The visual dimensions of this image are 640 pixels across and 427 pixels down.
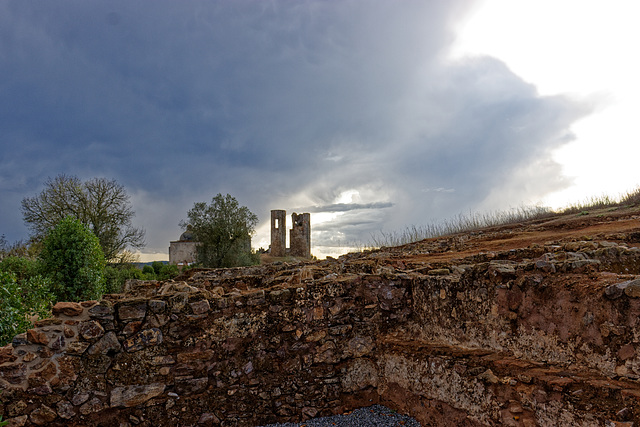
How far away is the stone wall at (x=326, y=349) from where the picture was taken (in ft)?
11.2

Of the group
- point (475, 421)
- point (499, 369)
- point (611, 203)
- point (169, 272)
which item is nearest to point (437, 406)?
point (475, 421)

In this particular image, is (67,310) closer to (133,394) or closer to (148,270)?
(133,394)

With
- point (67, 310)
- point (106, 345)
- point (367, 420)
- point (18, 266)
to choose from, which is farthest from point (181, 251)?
point (367, 420)

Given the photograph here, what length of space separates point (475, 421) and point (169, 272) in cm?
2338

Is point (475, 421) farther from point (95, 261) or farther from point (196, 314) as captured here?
point (95, 261)

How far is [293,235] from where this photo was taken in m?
35.6

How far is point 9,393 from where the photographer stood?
423 cm

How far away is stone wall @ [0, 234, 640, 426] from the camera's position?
3.41 metres

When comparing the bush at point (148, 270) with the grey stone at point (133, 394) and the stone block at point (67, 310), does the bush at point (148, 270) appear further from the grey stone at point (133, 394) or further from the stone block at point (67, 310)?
the grey stone at point (133, 394)

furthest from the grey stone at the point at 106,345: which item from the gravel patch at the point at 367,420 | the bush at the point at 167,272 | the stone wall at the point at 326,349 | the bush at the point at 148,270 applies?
the bush at the point at 148,270

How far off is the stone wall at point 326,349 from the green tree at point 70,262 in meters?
7.84

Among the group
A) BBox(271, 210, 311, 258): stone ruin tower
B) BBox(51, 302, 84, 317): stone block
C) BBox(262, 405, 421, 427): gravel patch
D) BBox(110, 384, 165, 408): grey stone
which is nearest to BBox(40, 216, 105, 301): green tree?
BBox(51, 302, 84, 317): stone block

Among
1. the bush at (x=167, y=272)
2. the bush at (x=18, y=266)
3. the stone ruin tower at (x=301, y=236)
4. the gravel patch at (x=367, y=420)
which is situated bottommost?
the gravel patch at (x=367, y=420)

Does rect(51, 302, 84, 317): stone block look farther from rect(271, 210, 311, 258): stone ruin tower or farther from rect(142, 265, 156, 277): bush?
rect(271, 210, 311, 258): stone ruin tower
